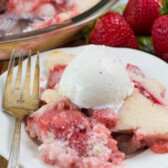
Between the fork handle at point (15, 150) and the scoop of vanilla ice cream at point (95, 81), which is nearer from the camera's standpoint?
the fork handle at point (15, 150)

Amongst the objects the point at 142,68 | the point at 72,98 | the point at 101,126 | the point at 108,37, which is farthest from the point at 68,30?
the point at 101,126

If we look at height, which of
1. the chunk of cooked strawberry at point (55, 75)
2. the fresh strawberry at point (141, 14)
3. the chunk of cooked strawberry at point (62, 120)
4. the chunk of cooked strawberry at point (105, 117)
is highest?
the chunk of cooked strawberry at point (62, 120)

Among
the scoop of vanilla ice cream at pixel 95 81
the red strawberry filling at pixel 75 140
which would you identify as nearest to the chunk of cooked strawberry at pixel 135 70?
the scoop of vanilla ice cream at pixel 95 81

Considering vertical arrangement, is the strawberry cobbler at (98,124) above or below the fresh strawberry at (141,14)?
above

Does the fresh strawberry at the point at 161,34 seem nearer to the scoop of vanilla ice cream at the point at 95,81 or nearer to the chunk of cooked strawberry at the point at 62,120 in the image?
the scoop of vanilla ice cream at the point at 95,81

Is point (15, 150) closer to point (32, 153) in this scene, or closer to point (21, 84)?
point (32, 153)

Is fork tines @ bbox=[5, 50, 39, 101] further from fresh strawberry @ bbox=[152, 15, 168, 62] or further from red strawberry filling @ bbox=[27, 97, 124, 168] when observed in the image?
fresh strawberry @ bbox=[152, 15, 168, 62]

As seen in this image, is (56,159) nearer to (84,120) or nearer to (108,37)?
(84,120)
